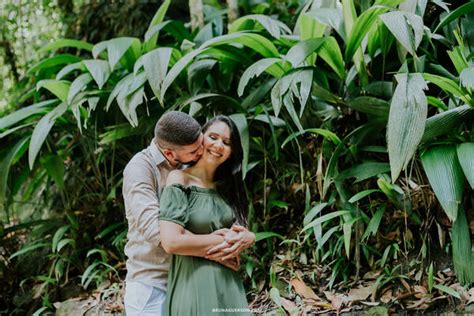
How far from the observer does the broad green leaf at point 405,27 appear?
1.92m

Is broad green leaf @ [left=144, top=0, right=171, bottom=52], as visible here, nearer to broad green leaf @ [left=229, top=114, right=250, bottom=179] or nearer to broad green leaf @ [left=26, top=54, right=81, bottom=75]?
broad green leaf @ [left=26, top=54, right=81, bottom=75]

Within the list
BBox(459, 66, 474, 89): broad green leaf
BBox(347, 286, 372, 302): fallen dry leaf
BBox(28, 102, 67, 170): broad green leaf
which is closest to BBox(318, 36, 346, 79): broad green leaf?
BBox(459, 66, 474, 89): broad green leaf

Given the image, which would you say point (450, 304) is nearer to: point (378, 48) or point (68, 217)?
point (378, 48)

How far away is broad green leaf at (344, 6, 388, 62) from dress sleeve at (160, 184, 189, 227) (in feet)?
3.68

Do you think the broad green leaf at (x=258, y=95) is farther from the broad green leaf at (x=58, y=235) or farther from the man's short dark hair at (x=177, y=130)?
the broad green leaf at (x=58, y=235)

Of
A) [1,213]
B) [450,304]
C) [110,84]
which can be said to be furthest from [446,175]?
[1,213]

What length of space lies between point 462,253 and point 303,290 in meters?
0.67

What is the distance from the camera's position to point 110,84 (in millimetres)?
2918

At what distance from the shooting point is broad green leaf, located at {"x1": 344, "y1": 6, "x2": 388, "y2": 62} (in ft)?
7.07

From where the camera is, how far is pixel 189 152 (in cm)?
155

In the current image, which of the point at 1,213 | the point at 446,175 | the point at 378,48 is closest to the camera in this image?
the point at 446,175

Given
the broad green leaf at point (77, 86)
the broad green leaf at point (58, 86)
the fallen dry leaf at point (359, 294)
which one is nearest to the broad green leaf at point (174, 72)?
the broad green leaf at point (77, 86)

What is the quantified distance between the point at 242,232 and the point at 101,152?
5.50ft

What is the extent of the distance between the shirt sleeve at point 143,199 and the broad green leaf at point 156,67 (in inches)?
27.9
